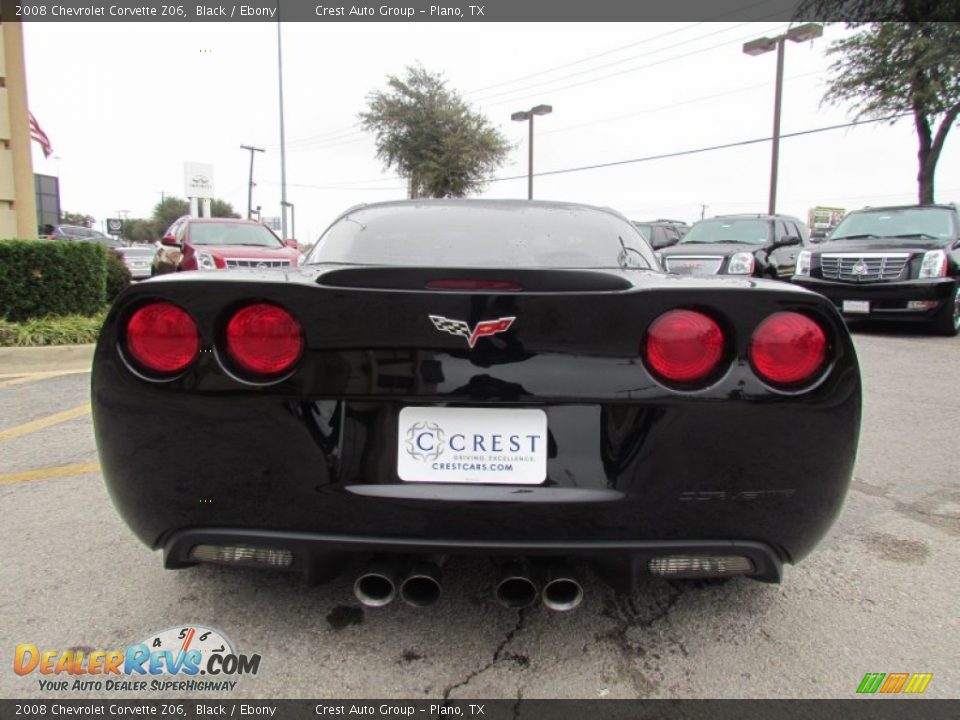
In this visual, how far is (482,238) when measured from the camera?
8.23ft

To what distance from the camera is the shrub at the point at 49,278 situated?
688cm

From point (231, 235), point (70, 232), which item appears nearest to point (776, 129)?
point (231, 235)

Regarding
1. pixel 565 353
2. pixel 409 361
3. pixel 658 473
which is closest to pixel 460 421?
pixel 409 361

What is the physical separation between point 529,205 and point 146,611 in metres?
2.16

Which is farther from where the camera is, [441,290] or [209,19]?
[209,19]

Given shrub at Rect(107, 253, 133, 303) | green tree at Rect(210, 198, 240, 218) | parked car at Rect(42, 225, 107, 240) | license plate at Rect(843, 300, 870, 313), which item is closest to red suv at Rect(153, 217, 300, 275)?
shrub at Rect(107, 253, 133, 303)

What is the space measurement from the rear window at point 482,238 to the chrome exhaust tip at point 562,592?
1028 millimetres

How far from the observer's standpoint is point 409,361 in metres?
1.68

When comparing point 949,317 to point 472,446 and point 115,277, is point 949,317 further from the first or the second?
point 115,277

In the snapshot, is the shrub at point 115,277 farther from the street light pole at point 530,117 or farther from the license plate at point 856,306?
the street light pole at point 530,117

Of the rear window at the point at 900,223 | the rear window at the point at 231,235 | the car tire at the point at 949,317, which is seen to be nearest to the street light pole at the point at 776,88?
the rear window at the point at 900,223

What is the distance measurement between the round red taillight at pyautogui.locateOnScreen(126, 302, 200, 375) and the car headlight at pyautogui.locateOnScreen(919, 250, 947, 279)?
9235 millimetres

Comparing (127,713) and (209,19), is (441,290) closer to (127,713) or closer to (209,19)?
(127,713)

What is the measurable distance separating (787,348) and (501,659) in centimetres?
117
